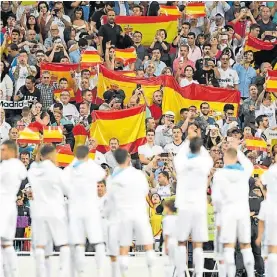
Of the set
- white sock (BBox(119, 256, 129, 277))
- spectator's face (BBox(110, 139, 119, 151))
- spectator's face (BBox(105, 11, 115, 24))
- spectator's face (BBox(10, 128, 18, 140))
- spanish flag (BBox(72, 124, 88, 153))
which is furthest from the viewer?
spectator's face (BBox(105, 11, 115, 24))

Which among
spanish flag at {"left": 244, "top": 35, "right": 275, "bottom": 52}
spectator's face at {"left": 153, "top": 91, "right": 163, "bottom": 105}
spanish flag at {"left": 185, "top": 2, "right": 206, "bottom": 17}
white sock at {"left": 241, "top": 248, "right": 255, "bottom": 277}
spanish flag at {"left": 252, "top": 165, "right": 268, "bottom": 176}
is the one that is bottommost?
white sock at {"left": 241, "top": 248, "right": 255, "bottom": 277}

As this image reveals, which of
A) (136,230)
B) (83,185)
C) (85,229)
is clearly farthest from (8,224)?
(136,230)

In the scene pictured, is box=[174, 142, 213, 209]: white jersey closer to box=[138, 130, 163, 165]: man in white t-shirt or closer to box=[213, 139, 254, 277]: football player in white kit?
box=[213, 139, 254, 277]: football player in white kit

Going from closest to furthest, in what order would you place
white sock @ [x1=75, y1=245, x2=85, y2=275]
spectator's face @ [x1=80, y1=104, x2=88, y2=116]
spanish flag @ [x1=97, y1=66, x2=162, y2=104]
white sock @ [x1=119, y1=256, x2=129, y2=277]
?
white sock @ [x1=119, y1=256, x2=129, y2=277] < white sock @ [x1=75, y1=245, x2=85, y2=275] < spectator's face @ [x1=80, y1=104, x2=88, y2=116] < spanish flag @ [x1=97, y1=66, x2=162, y2=104]

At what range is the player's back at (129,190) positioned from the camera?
2920cm

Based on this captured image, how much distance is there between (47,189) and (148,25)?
1067cm

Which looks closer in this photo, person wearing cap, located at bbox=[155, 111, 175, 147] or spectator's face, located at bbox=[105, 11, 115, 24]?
person wearing cap, located at bbox=[155, 111, 175, 147]

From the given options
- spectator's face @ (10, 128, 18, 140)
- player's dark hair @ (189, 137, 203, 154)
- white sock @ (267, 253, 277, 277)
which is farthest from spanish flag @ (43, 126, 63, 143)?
white sock @ (267, 253, 277, 277)

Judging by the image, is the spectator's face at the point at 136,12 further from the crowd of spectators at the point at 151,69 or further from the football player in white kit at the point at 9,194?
the football player in white kit at the point at 9,194

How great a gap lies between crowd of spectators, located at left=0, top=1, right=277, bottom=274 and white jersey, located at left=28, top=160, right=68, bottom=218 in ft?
12.3

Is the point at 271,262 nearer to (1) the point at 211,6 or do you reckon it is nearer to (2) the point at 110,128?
(2) the point at 110,128

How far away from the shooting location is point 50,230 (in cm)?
2939

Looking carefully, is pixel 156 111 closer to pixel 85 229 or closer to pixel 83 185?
pixel 83 185

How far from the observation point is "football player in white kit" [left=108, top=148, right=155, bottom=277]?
29.2 m
